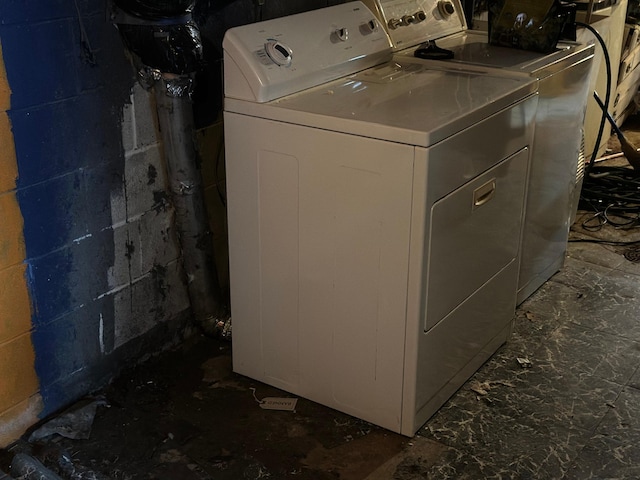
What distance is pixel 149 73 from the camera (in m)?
2.20

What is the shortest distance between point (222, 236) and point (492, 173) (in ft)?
3.04

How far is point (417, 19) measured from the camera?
2830 mm

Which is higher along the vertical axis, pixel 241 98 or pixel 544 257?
pixel 241 98

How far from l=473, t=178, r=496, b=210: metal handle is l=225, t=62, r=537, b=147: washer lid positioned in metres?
0.20

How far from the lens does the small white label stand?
7.57ft

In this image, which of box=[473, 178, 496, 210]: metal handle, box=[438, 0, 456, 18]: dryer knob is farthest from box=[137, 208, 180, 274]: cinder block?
box=[438, 0, 456, 18]: dryer knob

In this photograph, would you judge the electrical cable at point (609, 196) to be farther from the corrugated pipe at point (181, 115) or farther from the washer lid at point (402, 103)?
the corrugated pipe at point (181, 115)

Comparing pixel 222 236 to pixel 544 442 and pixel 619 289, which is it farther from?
pixel 619 289

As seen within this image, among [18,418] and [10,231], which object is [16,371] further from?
[10,231]

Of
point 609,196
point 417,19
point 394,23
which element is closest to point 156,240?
point 394,23

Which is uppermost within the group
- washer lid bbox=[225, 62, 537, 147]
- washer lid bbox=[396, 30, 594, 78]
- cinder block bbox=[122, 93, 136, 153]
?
washer lid bbox=[396, 30, 594, 78]

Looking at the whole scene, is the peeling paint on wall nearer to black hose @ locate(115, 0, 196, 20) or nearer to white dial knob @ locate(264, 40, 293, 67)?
black hose @ locate(115, 0, 196, 20)

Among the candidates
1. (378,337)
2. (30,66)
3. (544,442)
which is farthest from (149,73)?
(544,442)

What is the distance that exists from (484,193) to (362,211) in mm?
396
